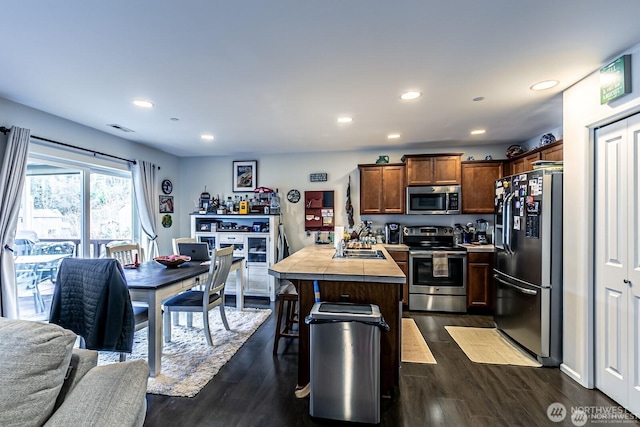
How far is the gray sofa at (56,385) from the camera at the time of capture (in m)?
0.93

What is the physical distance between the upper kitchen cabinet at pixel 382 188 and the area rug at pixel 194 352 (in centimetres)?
230

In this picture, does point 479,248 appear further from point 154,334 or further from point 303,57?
point 154,334

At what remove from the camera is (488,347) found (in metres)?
2.99

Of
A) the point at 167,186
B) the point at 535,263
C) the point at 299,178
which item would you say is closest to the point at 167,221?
the point at 167,186

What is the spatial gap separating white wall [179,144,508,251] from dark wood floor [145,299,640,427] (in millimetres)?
2498

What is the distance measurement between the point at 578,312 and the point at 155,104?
4.24 metres

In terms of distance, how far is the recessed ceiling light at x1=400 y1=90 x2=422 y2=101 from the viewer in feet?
8.42

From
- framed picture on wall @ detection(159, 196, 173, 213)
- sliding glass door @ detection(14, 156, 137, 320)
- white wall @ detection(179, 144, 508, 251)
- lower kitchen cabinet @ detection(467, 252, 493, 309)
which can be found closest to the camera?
sliding glass door @ detection(14, 156, 137, 320)

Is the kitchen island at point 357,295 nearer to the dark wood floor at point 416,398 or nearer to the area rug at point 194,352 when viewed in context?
→ the dark wood floor at point 416,398

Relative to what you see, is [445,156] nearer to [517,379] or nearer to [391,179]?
[391,179]

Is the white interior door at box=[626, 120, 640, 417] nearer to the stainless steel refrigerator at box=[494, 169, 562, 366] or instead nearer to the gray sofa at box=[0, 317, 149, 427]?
the stainless steel refrigerator at box=[494, 169, 562, 366]

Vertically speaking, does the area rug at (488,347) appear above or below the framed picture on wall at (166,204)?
below

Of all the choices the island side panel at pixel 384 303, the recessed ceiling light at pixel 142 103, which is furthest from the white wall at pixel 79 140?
the island side panel at pixel 384 303

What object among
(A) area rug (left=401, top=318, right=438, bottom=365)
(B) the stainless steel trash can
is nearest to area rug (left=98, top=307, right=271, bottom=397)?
(B) the stainless steel trash can
